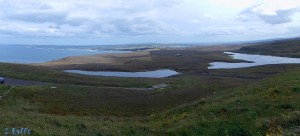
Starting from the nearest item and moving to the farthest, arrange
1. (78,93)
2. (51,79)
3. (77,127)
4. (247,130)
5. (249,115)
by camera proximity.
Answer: (247,130)
(77,127)
(249,115)
(78,93)
(51,79)

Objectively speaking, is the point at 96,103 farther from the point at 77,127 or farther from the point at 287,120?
the point at 287,120

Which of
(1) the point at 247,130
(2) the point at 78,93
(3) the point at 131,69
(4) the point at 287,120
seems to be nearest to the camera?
(1) the point at 247,130

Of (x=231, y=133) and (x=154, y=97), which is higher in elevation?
(x=231, y=133)

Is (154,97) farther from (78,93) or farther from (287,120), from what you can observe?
(287,120)

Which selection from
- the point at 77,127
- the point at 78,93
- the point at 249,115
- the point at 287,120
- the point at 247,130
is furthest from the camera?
the point at 78,93

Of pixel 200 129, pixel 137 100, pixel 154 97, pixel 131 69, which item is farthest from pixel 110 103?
pixel 131 69

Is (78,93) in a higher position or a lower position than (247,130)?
lower

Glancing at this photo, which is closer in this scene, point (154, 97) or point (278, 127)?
point (278, 127)

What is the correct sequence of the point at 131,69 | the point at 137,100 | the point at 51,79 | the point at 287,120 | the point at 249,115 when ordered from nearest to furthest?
the point at 287,120
the point at 249,115
the point at 137,100
the point at 51,79
the point at 131,69

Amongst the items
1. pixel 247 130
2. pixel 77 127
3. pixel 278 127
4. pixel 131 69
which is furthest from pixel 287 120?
pixel 131 69
